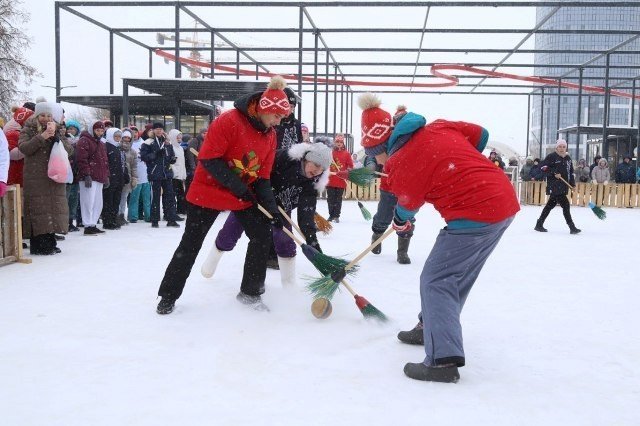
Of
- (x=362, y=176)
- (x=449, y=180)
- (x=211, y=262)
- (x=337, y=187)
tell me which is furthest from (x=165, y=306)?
(x=337, y=187)

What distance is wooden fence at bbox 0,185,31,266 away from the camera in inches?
238

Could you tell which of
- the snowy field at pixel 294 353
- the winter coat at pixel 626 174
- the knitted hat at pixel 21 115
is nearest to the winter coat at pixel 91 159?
the knitted hat at pixel 21 115

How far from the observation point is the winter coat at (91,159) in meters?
8.02

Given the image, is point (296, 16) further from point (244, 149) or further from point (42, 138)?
point (244, 149)

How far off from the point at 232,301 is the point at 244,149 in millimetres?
1256

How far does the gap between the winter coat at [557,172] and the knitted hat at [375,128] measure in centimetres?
751

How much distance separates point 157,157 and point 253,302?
5.60 m

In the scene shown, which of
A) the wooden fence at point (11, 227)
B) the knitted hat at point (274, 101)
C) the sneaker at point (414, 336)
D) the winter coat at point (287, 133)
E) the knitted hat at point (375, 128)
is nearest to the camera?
the knitted hat at point (375, 128)

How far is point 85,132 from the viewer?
8.22 m

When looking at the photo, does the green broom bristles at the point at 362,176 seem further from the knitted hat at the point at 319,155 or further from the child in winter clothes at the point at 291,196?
the knitted hat at the point at 319,155

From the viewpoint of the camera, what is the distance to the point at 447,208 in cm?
304

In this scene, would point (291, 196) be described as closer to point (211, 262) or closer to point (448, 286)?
point (211, 262)

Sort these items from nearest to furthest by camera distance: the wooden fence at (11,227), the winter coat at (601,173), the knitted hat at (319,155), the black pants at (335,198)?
the knitted hat at (319,155), the wooden fence at (11,227), the black pants at (335,198), the winter coat at (601,173)

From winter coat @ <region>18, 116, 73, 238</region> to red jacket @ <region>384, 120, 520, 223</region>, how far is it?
4.73m
